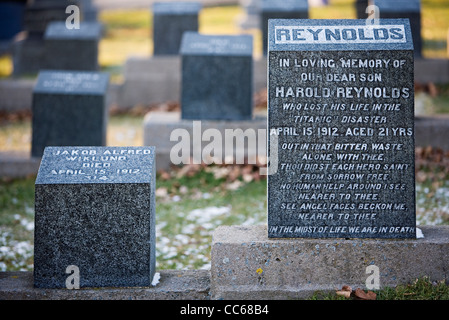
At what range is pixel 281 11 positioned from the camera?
44.5 feet

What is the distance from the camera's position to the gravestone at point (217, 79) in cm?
969

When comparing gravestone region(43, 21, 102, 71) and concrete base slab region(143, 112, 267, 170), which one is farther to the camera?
gravestone region(43, 21, 102, 71)

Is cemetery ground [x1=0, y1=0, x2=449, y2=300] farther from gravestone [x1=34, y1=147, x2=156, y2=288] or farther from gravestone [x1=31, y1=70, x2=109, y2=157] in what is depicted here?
gravestone [x1=34, y1=147, x2=156, y2=288]

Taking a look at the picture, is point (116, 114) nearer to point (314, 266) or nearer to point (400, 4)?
point (400, 4)

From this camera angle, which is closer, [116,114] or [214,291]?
[214,291]

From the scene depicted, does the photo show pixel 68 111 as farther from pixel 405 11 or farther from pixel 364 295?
pixel 405 11

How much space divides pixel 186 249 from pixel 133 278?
1826mm

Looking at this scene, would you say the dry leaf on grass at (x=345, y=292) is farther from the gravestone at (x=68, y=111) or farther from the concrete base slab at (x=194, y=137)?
the gravestone at (x=68, y=111)

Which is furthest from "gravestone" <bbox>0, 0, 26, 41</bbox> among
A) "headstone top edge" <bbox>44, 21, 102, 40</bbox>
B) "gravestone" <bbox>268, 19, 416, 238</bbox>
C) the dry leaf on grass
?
the dry leaf on grass

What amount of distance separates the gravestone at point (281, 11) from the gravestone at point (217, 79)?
3.82 meters

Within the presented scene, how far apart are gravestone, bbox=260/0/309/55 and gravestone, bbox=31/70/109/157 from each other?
16.8ft

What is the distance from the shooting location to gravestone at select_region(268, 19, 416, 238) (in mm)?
4863

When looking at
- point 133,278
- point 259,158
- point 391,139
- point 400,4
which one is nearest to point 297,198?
point 391,139

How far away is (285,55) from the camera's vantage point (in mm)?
4883
